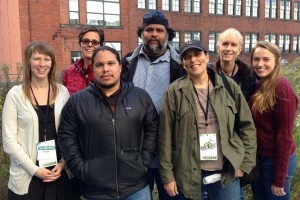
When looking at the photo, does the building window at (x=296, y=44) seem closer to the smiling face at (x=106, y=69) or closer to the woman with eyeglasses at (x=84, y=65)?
the woman with eyeglasses at (x=84, y=65)

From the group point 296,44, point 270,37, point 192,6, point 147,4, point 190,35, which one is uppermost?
point 192,6

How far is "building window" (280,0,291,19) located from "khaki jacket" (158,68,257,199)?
41066 mm

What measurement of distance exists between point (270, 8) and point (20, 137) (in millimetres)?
40557

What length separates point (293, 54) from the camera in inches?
1596

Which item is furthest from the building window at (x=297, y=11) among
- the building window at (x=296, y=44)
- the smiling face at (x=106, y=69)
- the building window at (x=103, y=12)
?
the smiling face at (x=106, y=69)

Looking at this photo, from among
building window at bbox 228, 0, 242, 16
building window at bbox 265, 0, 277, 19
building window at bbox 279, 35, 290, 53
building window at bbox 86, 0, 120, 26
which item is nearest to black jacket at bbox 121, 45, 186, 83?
building window at bbox 86, 0, 120, 26

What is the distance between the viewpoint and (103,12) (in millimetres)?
26453

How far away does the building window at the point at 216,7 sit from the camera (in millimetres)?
34125

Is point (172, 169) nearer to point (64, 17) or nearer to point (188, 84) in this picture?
point (188, 84)

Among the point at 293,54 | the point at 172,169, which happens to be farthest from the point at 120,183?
the point at 293,54

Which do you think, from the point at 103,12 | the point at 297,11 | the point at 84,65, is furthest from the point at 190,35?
the point at 84,65

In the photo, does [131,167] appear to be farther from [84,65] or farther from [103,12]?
[103,12]

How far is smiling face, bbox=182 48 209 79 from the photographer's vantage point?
3068mm

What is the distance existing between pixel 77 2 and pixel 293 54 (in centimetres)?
2798
